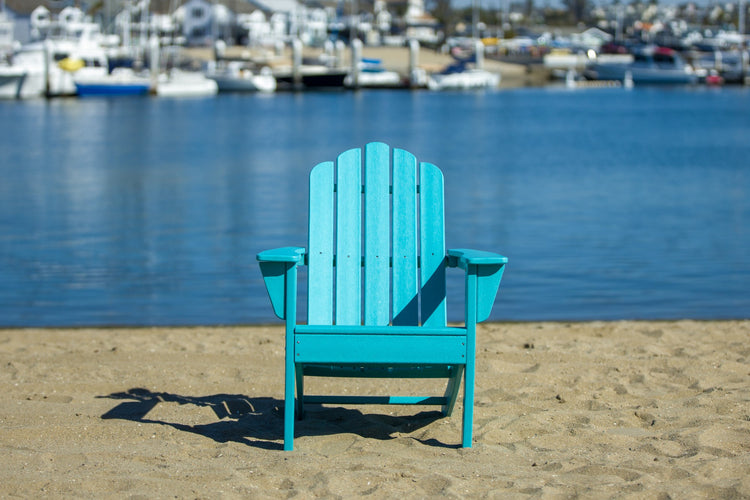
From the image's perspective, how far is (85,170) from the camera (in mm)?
19938

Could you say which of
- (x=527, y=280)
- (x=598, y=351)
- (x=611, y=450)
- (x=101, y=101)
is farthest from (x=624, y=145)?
(x=101, y=101)

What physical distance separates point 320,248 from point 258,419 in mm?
816

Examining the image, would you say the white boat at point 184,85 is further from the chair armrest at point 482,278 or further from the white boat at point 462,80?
the chair armrest at point 482,278

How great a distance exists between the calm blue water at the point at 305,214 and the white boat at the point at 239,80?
25.6 meters

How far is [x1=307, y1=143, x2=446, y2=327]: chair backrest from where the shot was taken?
3793 millimetres

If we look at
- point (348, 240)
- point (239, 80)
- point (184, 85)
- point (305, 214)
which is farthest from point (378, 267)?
point (239, 80)

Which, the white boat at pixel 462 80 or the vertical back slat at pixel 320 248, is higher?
the vertical back slat at pixel 320 248

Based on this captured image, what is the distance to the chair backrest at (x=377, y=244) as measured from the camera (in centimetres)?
379

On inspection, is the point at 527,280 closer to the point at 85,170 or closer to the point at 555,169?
the point at 555,169

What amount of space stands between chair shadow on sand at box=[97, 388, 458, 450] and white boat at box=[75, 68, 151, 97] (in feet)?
165

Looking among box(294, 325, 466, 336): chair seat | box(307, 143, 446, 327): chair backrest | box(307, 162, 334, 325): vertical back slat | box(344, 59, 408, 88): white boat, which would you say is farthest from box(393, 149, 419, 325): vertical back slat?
box(344, 59, 408, 88): white boat

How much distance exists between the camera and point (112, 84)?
52.3 meters

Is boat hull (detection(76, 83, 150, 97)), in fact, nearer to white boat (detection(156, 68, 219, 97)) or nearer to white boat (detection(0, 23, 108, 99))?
white boat (detection(0, 23, 108, 99))

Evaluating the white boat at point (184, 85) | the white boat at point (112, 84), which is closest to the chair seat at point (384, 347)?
the white boat at point (112, 84)
